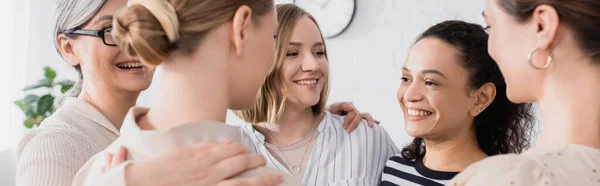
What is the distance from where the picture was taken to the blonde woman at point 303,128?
6.64 ft

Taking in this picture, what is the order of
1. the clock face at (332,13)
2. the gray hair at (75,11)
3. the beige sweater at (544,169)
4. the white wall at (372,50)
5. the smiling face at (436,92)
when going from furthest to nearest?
the clock face at (332,13)
the white wall at (372,50)
the smiling face at (436,92)
the gray hair at (75,11)
the beige sweater at (544,169)

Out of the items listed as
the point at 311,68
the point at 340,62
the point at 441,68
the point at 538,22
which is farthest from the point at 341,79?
the point at 538,22

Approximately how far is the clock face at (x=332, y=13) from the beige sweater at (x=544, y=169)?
336 cm

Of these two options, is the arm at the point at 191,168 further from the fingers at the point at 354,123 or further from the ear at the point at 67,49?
the fingers at the point at 354,123

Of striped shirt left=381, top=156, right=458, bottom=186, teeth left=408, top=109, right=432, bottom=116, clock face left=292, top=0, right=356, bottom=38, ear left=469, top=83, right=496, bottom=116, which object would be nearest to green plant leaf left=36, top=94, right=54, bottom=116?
clock face left=292, top=0, right=356, bottom=38

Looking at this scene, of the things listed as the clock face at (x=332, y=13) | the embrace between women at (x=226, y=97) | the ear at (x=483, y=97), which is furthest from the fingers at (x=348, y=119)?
the clock face at (x=332, y=13)

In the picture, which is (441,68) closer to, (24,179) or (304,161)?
(304,161)

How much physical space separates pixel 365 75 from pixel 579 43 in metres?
3.32

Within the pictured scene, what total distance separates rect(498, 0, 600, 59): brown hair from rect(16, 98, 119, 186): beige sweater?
95 centimetres

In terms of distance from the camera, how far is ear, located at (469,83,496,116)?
1756mm

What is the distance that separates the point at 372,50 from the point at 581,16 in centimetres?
329

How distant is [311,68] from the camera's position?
81.0 inches

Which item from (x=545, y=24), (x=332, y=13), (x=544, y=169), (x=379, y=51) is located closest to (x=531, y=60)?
(x=545, y=24)

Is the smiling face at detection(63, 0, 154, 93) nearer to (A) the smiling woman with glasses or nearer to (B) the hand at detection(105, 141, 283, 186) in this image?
(A) the smiling woman with glasses
